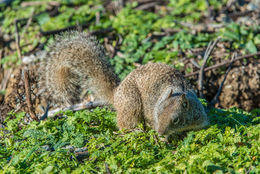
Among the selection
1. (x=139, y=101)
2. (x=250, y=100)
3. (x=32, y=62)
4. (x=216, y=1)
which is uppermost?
(x=216, y=1)

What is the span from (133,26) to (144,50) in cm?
90

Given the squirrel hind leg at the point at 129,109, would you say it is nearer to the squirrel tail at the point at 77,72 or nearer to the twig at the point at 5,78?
the squirrel tail at the point at 77,72

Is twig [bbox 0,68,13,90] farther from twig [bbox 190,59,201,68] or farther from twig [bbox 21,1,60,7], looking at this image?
twig [bbox 190,59,201,68]

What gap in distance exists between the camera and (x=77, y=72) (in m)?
5.37

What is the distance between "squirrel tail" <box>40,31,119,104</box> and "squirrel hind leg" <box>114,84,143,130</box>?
1.76 ft

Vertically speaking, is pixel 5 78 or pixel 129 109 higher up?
pixel 5 78

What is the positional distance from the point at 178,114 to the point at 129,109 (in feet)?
3.05

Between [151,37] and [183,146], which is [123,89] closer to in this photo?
[183,146]

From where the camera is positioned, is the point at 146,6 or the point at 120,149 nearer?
the point at 120,149

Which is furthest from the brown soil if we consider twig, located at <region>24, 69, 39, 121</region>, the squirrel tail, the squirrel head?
twig, located at <region>24, 69, 39, 121</region>

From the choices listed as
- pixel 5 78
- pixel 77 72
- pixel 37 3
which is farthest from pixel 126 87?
pixel 37 3

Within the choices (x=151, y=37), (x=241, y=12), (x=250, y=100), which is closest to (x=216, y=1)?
(x=241, y=12)

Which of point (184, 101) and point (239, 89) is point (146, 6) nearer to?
point (239, 89)

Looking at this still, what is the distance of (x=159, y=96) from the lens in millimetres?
4555
